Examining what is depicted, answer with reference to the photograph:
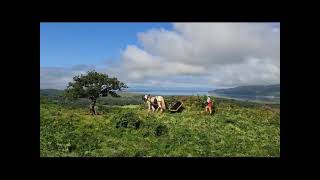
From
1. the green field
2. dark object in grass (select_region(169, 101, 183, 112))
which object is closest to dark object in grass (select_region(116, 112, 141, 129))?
the green field

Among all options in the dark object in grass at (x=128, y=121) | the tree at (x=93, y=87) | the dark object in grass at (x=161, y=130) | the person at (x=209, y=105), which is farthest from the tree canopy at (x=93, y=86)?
the person at (x=209, y=105)

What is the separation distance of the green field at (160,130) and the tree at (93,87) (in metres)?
0.09

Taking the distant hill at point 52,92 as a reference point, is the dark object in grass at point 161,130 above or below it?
below

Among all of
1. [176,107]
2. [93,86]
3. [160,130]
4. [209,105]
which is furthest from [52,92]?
[209,105]

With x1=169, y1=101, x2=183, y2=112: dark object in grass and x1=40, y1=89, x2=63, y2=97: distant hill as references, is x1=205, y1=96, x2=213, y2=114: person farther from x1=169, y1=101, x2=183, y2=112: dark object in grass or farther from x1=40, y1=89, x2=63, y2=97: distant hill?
x1=40, y1=89, x2=63, y2=97: distant hill

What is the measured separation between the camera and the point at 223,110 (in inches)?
162

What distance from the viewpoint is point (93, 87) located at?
3.93 metres

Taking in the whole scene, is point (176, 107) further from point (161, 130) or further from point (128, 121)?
point (128, 121)

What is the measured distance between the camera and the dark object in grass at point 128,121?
399cm

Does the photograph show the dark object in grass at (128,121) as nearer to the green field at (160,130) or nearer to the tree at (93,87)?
the green field at (160,130)

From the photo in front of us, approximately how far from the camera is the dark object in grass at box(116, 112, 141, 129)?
13.1ft
